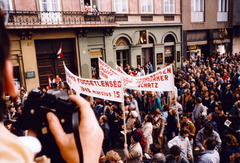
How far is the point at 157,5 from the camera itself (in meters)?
18.2

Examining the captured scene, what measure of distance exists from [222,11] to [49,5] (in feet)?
63.4

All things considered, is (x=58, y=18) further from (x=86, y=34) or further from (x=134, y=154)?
(x=134, y=154)

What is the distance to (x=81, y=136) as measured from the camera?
1.08 m

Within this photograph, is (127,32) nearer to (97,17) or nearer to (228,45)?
(97,17)

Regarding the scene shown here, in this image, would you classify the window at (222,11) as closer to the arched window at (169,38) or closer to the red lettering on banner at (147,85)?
the arched window at (169,38)

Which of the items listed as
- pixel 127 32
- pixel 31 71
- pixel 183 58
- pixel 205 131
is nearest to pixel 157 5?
pixel 127 32

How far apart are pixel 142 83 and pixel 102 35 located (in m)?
9.70

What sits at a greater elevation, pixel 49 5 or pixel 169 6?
pixel 169 6

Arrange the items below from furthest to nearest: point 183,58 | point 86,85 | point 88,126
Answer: point 183,58, point 86,85, point 88,126

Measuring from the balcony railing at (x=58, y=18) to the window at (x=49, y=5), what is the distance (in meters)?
0.39

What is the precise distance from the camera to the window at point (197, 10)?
2108 cm

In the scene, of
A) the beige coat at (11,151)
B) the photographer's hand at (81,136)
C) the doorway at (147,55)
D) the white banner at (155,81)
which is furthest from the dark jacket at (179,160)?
the doorway at (147,55)

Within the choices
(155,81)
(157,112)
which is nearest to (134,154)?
(157,112)

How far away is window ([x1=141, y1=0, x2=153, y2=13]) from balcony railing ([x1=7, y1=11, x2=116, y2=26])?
10.7 ft
